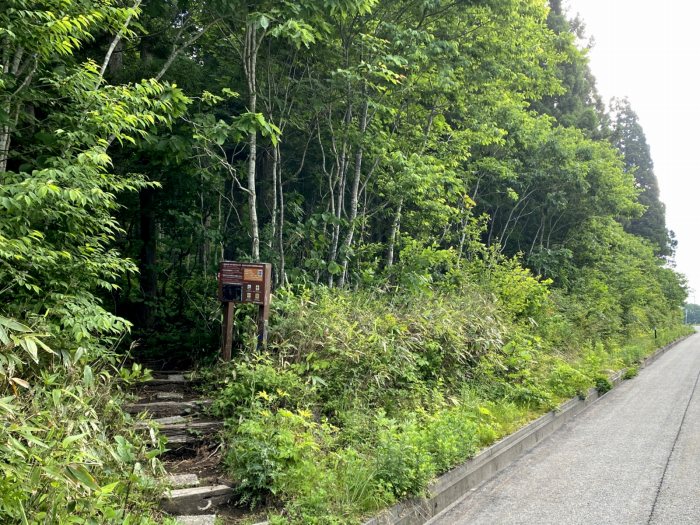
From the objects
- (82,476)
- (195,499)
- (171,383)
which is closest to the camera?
(82,476)

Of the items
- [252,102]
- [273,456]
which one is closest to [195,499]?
[273,456]

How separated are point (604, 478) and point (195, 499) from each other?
13.9 ft

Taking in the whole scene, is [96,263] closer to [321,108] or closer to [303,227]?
[303,227]

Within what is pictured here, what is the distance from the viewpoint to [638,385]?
12359 mm

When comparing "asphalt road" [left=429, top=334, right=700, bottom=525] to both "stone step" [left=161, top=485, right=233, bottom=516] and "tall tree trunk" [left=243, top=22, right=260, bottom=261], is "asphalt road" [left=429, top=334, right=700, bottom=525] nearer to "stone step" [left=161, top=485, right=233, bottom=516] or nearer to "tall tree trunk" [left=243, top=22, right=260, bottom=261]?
"stone step" [left=161, top=485, right=233, bottom=516]

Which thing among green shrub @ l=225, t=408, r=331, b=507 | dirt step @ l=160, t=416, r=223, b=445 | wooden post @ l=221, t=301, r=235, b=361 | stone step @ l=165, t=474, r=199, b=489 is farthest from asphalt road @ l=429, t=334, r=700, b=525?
wooden post @ l=221, t=301, r=235, b=361

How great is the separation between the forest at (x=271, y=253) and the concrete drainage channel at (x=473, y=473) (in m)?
0.15

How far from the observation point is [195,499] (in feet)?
13.7

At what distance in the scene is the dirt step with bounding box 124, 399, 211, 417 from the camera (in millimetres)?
5719

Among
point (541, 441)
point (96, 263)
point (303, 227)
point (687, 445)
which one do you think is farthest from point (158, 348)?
point (687, 445)

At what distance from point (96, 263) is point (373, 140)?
5922mm

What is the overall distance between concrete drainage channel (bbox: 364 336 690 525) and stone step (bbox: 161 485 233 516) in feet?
4.15

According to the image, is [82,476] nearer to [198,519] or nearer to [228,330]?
[198,519]

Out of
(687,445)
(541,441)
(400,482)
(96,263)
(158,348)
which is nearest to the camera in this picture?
(400,482)
